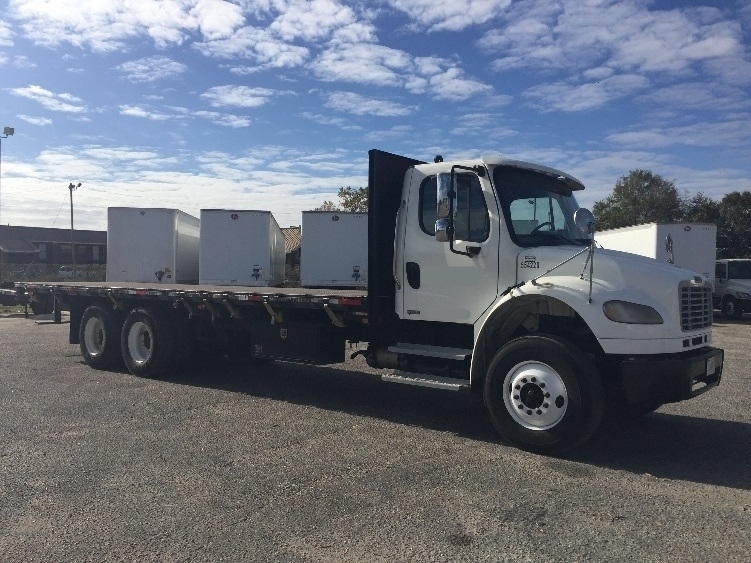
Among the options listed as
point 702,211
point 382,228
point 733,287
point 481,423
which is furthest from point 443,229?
point 702,211

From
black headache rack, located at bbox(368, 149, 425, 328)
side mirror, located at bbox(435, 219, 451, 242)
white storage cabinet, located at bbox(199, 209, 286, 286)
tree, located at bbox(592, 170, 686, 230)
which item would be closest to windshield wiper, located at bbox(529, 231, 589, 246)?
side mirror, located at bbox(435, 219, 451, 242)

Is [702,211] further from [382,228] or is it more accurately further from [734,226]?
[382,228]

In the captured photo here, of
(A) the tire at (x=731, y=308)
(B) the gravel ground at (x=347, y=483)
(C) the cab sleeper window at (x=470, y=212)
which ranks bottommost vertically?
(B) the gravel ground at (x=347, y=483)

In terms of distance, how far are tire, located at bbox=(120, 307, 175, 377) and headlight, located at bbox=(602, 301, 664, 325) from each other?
6.47 metres

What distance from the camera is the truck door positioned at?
667cm

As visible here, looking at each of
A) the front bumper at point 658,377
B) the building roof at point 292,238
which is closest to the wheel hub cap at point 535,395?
the front bumper at point 658,377

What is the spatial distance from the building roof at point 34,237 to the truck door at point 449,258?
64.9 meters

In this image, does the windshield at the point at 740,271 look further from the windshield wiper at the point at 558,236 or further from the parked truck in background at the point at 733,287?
the windshield wiper at the point at 558,236

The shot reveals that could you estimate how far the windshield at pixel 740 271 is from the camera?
23.3 metres

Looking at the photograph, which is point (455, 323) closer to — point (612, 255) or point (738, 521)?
point (612, 255)

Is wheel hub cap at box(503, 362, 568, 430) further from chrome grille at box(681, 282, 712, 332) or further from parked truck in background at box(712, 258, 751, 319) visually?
parked truck in background at box(712, 258, 751, 319)

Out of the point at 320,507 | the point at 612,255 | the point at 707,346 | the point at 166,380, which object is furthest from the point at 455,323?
the point at 166,380

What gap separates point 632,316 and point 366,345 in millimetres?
3247

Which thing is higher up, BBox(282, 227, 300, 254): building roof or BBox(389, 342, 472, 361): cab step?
BBox(282, 227, 300, 254): building roof
